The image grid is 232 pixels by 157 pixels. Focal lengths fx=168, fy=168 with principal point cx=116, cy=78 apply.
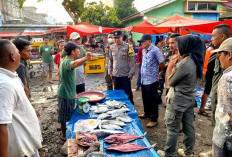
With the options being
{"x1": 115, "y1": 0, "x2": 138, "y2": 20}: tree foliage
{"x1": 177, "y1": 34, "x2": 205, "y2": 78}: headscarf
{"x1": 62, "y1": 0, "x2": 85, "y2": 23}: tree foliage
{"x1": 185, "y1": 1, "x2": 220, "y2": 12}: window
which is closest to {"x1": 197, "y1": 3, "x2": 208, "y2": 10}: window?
{"x1": 185, "y1": 1, "x2": 220, "y2": 12}: window

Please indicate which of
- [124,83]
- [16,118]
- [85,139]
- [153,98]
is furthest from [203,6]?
[16,118]

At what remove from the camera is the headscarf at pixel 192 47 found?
2.33 metres

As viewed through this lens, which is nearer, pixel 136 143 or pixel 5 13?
pixel 136 143

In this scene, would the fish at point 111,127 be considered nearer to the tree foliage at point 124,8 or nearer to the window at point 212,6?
the window at point 212,6

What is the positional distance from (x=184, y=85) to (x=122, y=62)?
2.17 meters

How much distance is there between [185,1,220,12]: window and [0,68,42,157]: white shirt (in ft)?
53.1

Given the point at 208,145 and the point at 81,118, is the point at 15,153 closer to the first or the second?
the point at 81,118

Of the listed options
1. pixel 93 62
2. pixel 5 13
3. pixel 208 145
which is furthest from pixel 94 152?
pixel 5 13

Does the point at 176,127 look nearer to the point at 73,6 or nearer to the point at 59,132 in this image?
the point at 59,132

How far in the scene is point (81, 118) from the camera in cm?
262

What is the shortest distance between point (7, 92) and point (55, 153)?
2.39m

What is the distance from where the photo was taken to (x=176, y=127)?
8.21 feet

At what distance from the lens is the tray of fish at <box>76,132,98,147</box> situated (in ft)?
6.15

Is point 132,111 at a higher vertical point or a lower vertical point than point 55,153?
higher
